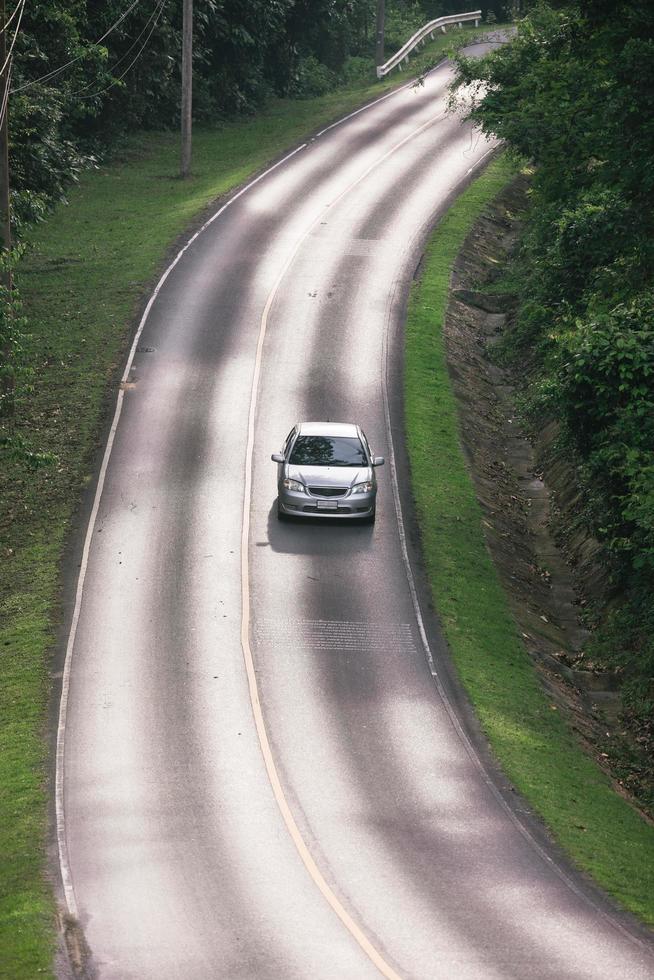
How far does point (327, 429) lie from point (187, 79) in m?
28.9

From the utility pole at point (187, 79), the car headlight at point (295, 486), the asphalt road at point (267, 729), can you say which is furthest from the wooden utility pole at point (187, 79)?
the car headlight at point (295, 486)

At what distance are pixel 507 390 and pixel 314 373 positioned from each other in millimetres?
6896

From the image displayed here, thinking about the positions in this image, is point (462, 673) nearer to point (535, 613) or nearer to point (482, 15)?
point (535, 613)

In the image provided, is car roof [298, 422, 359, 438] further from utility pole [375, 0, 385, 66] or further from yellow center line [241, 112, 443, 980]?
utility pole [375, 0, 385, 66]

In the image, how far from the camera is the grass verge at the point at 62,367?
59.3 feet

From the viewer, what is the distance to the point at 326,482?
30125 mm

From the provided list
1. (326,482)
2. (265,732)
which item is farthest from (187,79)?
(265,732)

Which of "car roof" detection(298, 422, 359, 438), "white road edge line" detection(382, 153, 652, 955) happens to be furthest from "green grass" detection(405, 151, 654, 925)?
"car roof" detection(298, 422, 359, 438)

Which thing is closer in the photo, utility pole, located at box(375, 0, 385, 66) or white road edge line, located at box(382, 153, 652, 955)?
white road edge line, located at box(382, 153, 652, 955)

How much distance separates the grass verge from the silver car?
5.21m

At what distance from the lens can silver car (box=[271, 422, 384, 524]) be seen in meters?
30.1

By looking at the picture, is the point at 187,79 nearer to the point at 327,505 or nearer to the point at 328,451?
the point at 328,451

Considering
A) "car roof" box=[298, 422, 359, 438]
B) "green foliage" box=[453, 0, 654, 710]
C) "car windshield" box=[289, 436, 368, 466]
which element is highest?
"green foliage" box=[453, 0, 654, 710]

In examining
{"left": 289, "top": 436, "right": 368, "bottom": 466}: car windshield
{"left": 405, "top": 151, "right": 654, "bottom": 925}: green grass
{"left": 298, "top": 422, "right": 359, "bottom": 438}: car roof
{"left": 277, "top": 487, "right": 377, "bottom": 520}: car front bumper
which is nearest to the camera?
{"left": 405, "top": 151, "right": 654, "bottom": 925}: green grass
